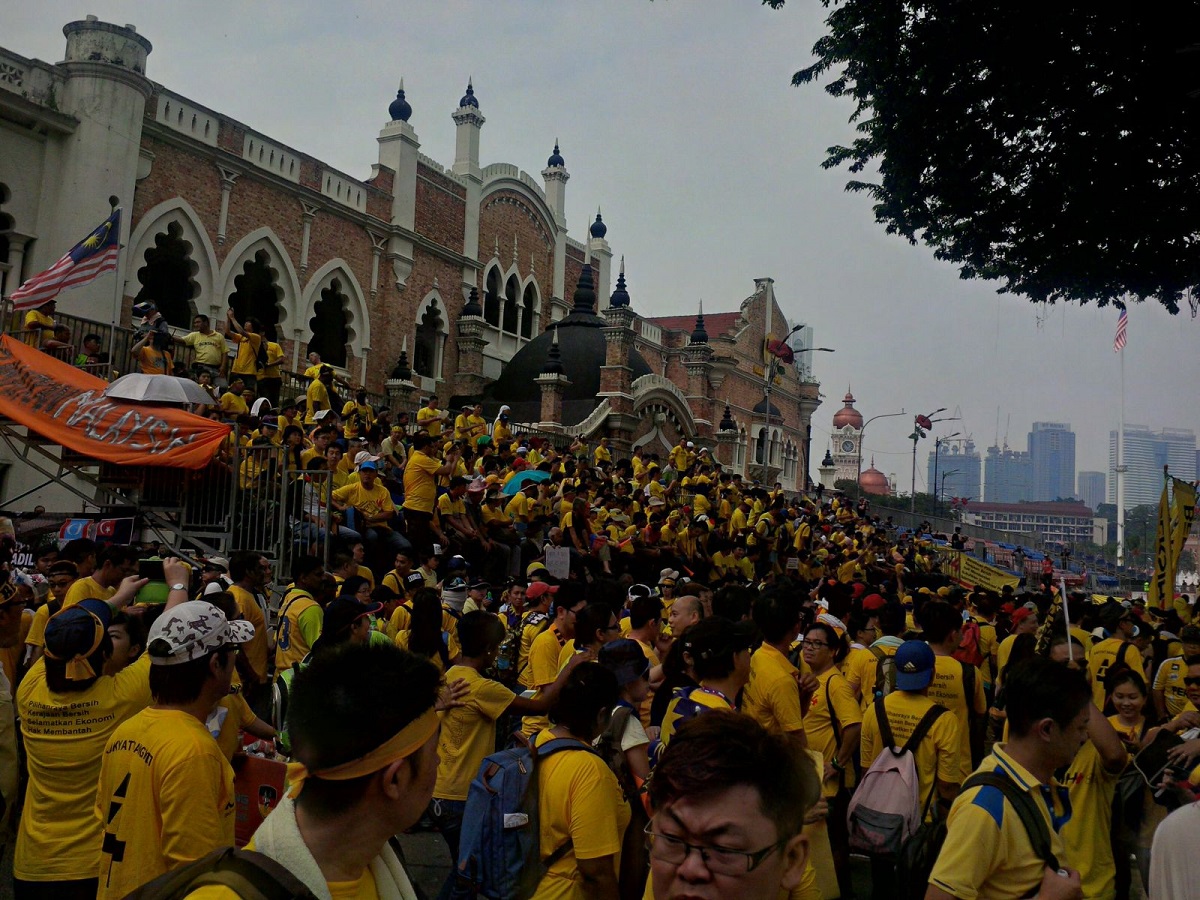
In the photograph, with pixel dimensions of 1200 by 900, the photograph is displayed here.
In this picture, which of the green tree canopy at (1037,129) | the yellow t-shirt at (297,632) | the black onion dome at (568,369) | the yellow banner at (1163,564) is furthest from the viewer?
the black onion dome at (568,369)

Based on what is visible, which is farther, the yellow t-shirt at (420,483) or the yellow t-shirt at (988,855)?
the yellow t-shirt at (420,483)

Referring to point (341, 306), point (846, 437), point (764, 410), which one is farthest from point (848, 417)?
point (341, 306)

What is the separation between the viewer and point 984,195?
38.3 ft

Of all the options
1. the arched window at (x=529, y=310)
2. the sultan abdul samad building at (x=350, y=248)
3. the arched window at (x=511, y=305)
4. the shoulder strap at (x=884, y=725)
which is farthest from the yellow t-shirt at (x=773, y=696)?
the arched window at (x=529, y=310)

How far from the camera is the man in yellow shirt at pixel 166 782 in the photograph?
2932 mm

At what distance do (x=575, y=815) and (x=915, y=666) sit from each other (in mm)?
2555

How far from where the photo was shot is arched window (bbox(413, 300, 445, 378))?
97.6ft

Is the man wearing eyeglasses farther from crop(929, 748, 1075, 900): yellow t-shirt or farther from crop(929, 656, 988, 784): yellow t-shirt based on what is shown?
crop(929, 656, 988, 784): yellow t-shirt

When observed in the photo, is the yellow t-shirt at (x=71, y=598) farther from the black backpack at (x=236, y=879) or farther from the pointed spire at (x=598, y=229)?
the pointed spire at (x=598, y=229)

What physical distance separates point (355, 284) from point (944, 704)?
23849mm

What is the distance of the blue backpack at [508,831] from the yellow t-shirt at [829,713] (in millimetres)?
2685

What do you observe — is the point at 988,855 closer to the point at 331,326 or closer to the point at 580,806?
the point at 580,806

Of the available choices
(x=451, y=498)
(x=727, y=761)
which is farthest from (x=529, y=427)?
(x=727, y=761)

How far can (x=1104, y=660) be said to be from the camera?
274 inches
